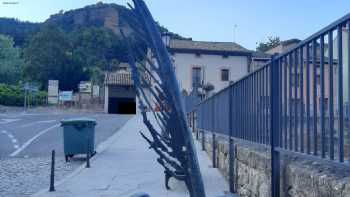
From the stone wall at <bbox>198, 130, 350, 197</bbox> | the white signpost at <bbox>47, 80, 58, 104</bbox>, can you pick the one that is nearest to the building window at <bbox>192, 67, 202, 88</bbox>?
the white signpost at <bbox>47, 80, 58, 104</bbox>

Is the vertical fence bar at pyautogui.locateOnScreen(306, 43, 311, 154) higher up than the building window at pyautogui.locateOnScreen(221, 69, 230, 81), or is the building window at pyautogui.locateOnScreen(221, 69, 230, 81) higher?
the building window at pyautogui.locateOnScreen(221, 69, 230, 81)

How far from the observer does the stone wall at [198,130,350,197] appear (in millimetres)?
2688

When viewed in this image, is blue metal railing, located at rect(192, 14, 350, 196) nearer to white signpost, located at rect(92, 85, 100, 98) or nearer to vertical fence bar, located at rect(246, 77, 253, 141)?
vertical fence bar, located at rect(246, 77, 253, 141)

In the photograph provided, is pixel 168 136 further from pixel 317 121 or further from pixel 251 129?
pixel 251 129

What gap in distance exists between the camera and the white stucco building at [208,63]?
153 feet

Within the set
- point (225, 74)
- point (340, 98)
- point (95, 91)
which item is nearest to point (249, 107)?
point (340, 98)

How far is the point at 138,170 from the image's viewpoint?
9953mm

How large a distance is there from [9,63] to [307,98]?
240 ft

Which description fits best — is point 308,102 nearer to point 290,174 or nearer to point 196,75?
point 290,174

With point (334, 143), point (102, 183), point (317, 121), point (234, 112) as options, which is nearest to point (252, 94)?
point (234, 112)

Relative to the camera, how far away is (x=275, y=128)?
3938mm

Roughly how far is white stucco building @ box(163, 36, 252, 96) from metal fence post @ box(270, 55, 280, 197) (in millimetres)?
42263

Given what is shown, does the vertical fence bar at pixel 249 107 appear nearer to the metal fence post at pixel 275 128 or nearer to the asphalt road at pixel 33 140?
the metal fence post at pixel 275 128

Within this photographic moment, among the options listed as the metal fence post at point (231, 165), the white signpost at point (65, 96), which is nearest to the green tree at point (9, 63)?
the white signpost at point (65, 96)
